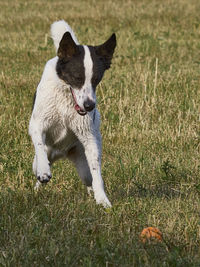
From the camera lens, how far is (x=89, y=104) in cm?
→ 511

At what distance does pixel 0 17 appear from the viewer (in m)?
18.7

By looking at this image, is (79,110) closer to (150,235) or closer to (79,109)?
(79,109)

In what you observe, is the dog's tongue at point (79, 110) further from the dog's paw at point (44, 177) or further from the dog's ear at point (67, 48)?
the dog's paw at point (44, 177)

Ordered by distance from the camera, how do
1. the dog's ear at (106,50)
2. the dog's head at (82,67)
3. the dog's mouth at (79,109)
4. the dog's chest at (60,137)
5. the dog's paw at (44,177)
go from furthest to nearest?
the dog's chest at (60,137)
the dog's ear at (106,50)
the dog's mouth at (79,109)
the dog's head at (82,67)
the dog's paw at (44,177)

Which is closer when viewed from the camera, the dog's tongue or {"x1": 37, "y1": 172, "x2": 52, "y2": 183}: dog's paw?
{"x1": 37, "y1": 172, "x2": 52, "y2": 183}: dog's paw

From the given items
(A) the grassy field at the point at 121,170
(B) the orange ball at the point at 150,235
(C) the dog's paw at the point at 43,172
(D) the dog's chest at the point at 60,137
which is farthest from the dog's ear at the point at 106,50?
(B) the orange ball at the point at 150,235

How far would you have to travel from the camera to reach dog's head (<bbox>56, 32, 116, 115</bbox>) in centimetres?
521

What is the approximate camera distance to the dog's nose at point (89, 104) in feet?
16.7

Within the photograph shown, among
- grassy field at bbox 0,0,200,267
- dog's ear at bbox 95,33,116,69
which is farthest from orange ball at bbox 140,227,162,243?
dog's ear at bbox 95,33,116,69

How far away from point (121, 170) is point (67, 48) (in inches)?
62.2

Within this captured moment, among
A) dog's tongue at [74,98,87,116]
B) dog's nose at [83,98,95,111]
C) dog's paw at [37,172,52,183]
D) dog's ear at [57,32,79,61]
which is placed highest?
dog's ear at [57,32,79,61]

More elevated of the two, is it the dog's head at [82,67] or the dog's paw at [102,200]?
the dog's head at [82,67]

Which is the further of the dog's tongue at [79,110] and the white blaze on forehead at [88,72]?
the dog's tongue at [79,110]

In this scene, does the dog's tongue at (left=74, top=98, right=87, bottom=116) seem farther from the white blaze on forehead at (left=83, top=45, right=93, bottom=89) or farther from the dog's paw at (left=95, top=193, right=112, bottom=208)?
the dog's paw at (left=95, top=193, right=112, bottom=208)
